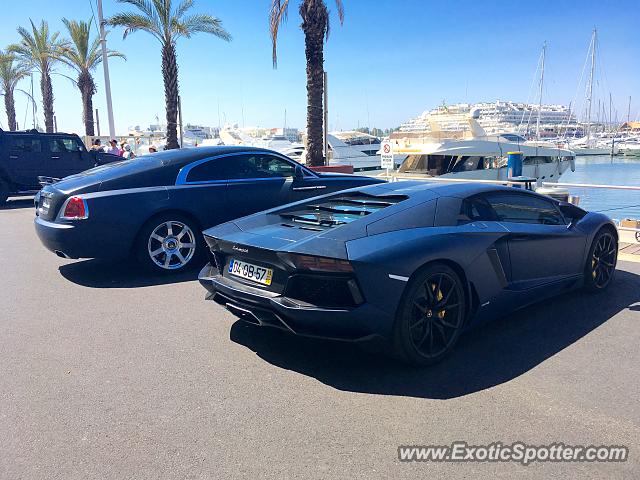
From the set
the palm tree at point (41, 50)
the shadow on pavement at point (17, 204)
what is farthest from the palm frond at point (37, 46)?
the shadow on pavement at point (17, 204)

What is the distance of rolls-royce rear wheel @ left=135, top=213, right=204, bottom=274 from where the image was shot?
20.1ft

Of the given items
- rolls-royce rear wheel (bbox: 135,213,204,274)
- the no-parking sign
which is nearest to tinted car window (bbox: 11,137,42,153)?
the no-parking sign

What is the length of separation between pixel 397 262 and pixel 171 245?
376 centimetres

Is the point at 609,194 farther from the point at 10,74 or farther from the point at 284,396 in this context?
the point at 10,74

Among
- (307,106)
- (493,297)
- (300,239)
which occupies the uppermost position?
(307,106)

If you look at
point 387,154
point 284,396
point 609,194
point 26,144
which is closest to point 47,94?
point 26,144

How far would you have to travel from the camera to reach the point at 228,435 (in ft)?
9.25

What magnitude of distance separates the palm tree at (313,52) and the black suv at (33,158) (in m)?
6.76


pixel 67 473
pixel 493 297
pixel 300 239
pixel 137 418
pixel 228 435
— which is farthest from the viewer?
pixel 493 297

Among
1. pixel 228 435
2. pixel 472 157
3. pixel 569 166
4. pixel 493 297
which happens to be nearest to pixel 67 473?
pixel 228 435

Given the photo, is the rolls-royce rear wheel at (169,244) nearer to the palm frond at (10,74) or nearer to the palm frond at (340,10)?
the palm frond at (340,10)

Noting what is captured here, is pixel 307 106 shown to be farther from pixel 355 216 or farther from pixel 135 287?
pixel 355 216

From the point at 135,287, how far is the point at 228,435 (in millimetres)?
3431

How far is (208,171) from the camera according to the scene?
6770 millimetres
